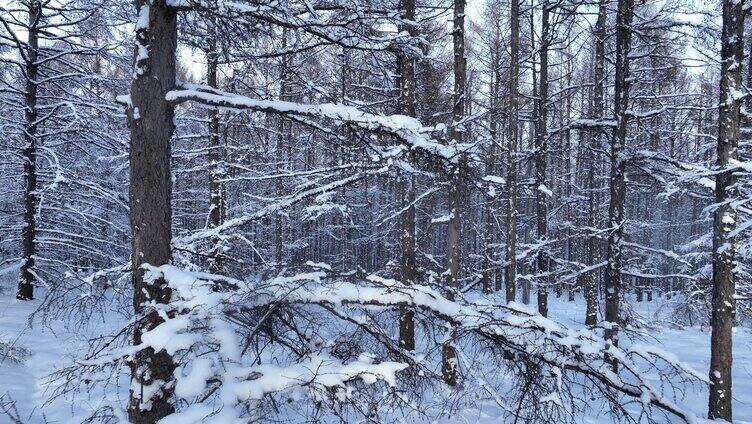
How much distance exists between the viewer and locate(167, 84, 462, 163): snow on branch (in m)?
3.66

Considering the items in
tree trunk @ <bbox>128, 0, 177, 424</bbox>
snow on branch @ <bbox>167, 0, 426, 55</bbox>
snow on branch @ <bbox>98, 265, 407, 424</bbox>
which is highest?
snow on branch @ <bbox>167, 0, 426, 55</bbox>

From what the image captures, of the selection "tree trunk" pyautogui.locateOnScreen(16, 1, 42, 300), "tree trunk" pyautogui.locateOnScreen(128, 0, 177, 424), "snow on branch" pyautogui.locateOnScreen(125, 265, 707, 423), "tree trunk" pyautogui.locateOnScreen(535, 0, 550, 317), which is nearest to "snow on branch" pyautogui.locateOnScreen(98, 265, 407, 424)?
"snow on branch" pyautogui.locateOnScreen(125, 265, 707, 423)

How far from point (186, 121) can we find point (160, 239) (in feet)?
33.9

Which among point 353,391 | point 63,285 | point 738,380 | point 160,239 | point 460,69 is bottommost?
point 738,380

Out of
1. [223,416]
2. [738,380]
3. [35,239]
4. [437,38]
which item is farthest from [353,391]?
[738,380]

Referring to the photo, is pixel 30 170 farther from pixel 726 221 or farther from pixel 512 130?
pixel 726 221

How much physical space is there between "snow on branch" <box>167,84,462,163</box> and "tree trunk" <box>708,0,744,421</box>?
22.1 ft

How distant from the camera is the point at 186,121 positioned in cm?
1297

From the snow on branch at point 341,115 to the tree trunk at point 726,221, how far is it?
674cm

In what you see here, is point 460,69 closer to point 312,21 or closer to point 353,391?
point 312,21

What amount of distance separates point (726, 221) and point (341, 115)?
7509 millimetres

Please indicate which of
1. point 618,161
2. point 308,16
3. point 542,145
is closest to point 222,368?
point 308,16

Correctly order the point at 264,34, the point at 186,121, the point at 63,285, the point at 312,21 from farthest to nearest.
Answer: the point at 186,121 < the point at 264,34 < the point at 312,21 < the point at 63,285

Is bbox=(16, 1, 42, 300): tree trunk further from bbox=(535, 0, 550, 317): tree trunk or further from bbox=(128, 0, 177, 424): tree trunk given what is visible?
bbox=(535, 0, 550, 317): tree trunk
